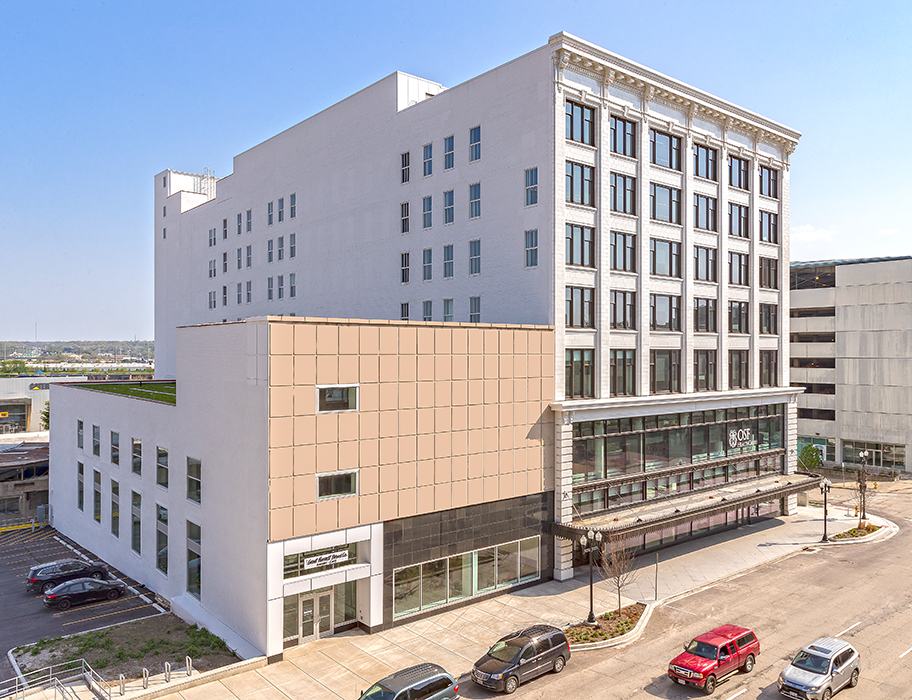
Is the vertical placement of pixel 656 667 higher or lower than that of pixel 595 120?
lower

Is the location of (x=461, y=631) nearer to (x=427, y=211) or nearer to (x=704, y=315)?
(x=427, y=211)

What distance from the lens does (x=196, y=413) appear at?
3300cm

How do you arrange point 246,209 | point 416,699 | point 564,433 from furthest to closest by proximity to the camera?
point 246,209 → point 564,433 → point 416,699

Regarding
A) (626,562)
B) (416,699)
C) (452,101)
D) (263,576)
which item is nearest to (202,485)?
(263,576)

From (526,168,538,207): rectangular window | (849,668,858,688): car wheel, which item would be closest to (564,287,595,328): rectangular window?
(526,168,538,207): rectangular window

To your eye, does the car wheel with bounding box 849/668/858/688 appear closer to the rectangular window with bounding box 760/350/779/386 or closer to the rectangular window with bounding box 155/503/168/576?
the rectangular window with bounding box 760/350/779/386

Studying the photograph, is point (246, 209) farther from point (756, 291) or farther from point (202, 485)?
point (756, 291)

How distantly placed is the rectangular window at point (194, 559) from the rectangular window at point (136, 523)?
23.9 feet

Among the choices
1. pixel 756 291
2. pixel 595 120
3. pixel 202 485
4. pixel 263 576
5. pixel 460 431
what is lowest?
pixel 263 576

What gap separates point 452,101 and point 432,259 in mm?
9700

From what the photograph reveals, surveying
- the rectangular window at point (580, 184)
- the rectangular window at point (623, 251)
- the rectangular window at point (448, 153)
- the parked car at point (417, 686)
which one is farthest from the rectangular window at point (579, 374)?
the parked car at point (417, 686)

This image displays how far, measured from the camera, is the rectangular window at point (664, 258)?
4166 centimetres

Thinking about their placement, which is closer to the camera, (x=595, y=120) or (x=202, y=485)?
(x=202, y=485)

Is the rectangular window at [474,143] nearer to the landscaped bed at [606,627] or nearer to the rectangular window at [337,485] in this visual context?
the rectangular window at [337,485]
